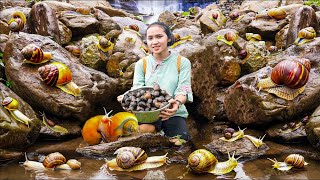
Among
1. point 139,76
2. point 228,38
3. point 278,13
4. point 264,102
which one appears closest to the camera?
point 139,76

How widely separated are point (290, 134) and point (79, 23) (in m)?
5.63

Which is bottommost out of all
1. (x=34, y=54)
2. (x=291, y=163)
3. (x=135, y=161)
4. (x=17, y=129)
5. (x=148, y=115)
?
(x=291, y=163)

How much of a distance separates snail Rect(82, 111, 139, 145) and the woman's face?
3.22ft

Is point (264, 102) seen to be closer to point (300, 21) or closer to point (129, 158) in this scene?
point (129, 158)

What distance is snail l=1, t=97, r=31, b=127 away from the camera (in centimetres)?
493

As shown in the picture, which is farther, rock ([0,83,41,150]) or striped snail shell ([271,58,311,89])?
striped snail shell ([271,58,311,89])

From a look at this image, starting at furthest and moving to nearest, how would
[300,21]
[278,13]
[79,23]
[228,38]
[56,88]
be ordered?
1. [278,13]
2. [79,23]
3. [300,21]
4. [228,38]
5. [56,88]

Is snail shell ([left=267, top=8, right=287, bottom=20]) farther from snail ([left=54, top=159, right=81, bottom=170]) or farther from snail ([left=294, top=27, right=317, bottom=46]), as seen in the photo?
snail ([left=54, top=159, right=81, bottom=170])

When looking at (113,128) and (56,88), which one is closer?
A: (113,128)

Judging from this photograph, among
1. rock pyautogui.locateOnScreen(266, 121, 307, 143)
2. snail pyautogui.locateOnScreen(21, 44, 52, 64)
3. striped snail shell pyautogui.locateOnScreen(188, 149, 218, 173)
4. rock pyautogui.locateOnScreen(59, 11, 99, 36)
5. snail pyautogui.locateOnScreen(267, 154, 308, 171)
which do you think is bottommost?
rock pyautogui.locateOnScreen(266, 121, 307, 143)

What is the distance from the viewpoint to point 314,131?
16.0 ft

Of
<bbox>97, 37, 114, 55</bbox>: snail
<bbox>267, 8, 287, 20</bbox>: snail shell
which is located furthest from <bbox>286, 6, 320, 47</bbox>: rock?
<bbox>97, 37, 114, 55</bbox>: snail

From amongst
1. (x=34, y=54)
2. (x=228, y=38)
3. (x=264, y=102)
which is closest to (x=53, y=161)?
(x=34, y=54)

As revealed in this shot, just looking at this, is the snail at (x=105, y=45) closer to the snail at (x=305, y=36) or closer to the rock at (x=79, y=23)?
the rock at (x=79, y=23)
